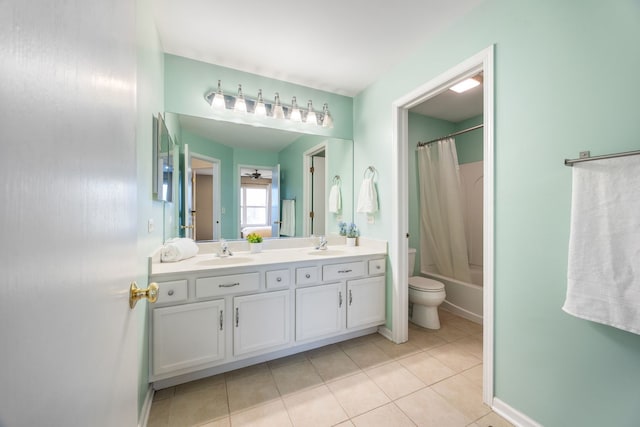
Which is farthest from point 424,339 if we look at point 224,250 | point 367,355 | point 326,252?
point 224,250

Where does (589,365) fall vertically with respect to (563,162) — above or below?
below

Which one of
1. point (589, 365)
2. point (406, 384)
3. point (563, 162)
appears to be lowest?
point (406, 384)

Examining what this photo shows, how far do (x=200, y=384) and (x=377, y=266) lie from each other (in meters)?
1.64

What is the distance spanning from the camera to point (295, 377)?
1.80 metres

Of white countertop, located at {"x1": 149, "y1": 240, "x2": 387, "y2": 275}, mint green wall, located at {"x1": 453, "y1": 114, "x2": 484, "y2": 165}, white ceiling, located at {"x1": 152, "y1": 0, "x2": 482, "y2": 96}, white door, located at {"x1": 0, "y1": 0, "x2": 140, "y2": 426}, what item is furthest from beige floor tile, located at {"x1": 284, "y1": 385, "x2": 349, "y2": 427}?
mint green wall, located at {"x1": 453, "y1": 114, "x2": 484, "y2": 165}

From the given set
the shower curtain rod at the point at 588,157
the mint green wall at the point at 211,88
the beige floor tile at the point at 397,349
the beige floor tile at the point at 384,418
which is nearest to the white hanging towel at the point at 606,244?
the shower curtain rod at the point at 588,157

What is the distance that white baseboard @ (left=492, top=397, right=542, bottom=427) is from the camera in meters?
1.35

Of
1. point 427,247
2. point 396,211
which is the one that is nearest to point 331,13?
point 396,211

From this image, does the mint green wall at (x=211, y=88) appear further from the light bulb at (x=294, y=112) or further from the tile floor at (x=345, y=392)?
the tile floor at (x=345, y=392)

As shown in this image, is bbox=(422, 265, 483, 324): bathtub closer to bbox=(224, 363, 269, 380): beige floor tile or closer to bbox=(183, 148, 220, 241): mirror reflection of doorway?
bbox=(224, 363, 269, 380): beige floor tile

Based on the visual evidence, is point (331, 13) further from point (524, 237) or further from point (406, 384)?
point (406, 384)

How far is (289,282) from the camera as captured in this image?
1938mm

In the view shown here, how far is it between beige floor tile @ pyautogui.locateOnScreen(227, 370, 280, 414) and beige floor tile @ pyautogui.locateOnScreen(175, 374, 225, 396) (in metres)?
0.08

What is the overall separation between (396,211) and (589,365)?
1.42 m
